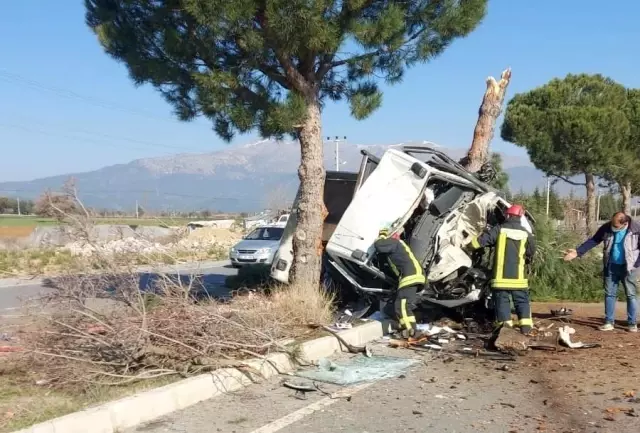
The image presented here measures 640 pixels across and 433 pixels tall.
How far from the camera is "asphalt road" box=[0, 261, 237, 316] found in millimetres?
7438

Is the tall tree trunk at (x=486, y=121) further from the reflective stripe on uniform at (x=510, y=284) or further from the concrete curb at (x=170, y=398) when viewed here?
the concrete curb at (x=170, y=398)

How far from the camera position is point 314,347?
7496 millimetres

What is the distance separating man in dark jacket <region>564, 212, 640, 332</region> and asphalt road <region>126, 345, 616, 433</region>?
9.60 ft

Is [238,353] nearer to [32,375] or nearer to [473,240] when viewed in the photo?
[32,375]

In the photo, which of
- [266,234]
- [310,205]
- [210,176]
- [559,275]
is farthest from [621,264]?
[210,176]

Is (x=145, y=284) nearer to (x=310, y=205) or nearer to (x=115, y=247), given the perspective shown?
(x=115, y=247)

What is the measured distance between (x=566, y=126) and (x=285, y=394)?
24.7 m

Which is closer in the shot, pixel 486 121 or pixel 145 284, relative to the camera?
pixel 145 284

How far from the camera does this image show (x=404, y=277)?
860 centimetres

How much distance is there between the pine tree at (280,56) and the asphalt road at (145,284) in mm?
2183

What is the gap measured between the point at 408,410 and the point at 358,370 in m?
1.44

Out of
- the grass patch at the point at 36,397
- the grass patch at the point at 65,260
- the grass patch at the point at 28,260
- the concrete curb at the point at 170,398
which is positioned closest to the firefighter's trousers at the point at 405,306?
the concrete curb at the point at 170,398

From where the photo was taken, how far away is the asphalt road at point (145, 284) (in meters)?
7.44

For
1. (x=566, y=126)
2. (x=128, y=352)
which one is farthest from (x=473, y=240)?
(x=566, y=126)
